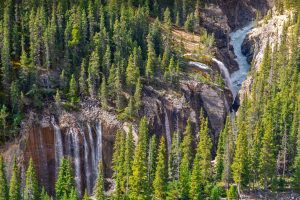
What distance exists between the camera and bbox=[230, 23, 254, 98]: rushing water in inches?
6063

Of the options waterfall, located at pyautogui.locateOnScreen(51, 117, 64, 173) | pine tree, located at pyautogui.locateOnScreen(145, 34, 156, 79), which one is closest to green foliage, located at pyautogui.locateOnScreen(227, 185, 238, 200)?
waterfall, located at pyautogui.locateOnScreen(51, 117, 64, 173)

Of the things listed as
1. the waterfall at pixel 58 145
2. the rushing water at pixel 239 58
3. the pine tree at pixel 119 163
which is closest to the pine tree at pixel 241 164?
the pine tree at pixel 119 163

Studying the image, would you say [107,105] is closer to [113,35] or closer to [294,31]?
[113,35]

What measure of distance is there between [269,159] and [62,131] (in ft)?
134

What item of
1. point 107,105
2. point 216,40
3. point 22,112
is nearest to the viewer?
point 22,112

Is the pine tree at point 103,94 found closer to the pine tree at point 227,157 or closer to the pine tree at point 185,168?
the pine tree at point 185,168

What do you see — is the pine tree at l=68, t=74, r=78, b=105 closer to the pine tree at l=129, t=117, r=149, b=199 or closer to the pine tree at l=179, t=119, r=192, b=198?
the pine tree at l=179, t=119, r=192, b=198

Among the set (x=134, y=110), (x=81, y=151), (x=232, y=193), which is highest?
(x=134, y=110)

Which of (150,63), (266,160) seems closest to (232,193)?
(266,160)

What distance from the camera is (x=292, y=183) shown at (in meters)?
96.0

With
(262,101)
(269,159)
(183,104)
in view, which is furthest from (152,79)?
(269,159)

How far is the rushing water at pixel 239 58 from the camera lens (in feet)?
505

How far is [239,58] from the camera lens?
567 ft

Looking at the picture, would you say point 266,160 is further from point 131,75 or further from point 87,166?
point 131,75
